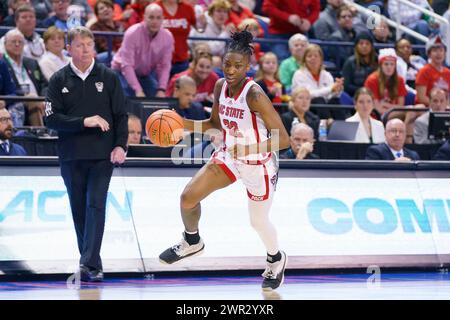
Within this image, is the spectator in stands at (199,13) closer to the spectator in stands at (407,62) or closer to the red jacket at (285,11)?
the red jacket at (285,11)

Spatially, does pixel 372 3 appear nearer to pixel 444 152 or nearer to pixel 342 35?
pixel 342 35

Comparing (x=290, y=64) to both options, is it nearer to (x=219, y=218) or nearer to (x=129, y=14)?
(x=129, y=14)

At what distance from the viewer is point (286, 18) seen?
16.7m

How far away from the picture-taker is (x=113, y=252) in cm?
1085

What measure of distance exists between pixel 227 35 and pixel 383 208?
17.7 ft

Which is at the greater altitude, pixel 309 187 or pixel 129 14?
pixel 129 14

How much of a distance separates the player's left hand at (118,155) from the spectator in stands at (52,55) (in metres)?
3.96

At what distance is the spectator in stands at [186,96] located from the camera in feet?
44.3

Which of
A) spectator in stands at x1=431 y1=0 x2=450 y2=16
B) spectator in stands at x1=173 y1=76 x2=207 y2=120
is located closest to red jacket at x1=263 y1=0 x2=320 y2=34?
spectator in stands at x1=431 y1=0 x2=450 y2=16

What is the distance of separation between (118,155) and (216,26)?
21.7ft

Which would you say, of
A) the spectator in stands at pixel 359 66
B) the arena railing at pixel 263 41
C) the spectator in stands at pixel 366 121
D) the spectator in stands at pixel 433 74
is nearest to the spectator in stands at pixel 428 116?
the spectator in stands at pixel 366 121

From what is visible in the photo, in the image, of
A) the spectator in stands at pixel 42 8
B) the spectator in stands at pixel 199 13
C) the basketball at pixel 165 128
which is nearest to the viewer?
the basketball at pixel 165 128

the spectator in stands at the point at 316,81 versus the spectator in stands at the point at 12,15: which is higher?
the spectator in stands at the point at 12,15
